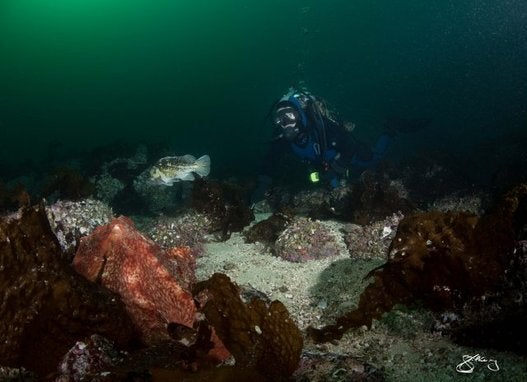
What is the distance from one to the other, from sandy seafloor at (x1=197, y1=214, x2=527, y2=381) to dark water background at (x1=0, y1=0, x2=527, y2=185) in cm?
1190

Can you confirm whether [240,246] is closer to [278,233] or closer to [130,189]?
[278,233]

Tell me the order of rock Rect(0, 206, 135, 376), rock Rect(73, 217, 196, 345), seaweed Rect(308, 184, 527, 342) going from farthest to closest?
rock Rect(73, 217, 196, 345) → seaweed Rect(308, 184, 527, 342) → rock Rect(0, 206, 135, 376)

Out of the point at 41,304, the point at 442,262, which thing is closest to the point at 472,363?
the point at 442,262

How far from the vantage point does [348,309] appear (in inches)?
154

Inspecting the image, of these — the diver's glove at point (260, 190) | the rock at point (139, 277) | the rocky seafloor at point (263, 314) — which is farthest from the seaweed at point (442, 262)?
the diver's glove at point (260, 190)

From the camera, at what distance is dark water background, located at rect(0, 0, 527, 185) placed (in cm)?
4144

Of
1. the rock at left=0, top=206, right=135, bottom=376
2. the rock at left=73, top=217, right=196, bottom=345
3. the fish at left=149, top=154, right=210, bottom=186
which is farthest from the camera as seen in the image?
the fish at left=149, top=154, right=210, bottom=186

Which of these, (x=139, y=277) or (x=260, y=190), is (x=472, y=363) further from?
(x=260, y=190)

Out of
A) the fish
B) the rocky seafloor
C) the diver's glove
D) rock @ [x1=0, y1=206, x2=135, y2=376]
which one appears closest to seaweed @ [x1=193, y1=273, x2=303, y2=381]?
the rocky seafloor

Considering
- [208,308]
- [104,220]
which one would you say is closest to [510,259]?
[208,308]

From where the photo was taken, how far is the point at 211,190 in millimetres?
7746

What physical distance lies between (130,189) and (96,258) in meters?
7.83

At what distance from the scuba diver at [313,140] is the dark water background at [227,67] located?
7.89 m

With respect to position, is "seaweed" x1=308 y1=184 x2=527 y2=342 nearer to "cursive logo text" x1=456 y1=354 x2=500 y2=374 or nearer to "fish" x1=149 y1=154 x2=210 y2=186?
"cursive logo text" x1=456 y1=354 x2=500 y2=374
